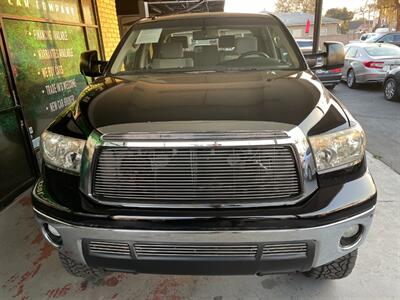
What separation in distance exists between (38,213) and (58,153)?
35cm

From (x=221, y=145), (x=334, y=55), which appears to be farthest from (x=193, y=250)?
(x=334, y=55)

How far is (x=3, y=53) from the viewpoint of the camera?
373cm

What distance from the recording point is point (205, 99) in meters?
2.06

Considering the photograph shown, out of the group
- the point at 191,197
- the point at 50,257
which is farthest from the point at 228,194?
the point at 50,257

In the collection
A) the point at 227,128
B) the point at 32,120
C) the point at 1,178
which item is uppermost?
the point at 227,128

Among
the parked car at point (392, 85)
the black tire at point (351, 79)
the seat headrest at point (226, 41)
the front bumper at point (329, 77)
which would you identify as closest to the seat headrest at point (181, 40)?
the seat headrest at point (226, 41)

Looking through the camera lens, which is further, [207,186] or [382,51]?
[382,51]

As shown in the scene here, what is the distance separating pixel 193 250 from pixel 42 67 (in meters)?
3.81

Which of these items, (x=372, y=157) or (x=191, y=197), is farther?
(x=372, y=157)

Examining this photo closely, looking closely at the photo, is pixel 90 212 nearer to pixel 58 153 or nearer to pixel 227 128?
pixel 58 153

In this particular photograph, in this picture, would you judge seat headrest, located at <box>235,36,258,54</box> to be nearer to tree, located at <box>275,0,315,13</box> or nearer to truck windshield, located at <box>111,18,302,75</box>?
truck windshield, located at <box>111,18,302,75</box>

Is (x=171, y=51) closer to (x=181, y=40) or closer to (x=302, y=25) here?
(x=181, y=40)

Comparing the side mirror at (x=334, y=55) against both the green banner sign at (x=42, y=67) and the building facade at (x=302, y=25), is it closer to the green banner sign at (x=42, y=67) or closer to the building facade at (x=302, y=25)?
the green banner sign at (x=42, y=67)

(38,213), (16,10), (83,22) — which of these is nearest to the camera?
(38,213)
